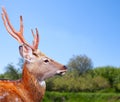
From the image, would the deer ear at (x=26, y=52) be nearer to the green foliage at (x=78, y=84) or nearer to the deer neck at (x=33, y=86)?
the deer neck at (x=33, y=86)

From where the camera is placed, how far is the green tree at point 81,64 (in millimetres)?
53125

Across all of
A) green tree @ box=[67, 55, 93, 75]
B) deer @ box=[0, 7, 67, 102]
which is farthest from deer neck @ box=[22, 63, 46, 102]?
green tree @ box=[67, 55, 93, 75]

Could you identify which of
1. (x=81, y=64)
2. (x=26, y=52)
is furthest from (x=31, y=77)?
(x=81, y=64)

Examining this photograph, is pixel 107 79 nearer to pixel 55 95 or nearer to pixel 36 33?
pixel 55 95

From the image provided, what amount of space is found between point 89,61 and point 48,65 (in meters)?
49.2

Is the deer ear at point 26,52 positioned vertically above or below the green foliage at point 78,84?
below

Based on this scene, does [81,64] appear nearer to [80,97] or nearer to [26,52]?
[80,97]

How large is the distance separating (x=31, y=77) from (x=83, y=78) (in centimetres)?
4278

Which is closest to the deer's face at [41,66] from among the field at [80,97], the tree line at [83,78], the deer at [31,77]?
the deer at [31,77]

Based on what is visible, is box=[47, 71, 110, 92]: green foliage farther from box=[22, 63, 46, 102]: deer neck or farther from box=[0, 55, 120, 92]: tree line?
box=[22, 63, 46, 102]: deer neck

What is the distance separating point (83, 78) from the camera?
47.5 m

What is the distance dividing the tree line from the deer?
26.1 m

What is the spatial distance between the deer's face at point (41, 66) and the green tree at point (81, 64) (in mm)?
47358

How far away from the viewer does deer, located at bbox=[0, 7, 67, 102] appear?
485 cm
